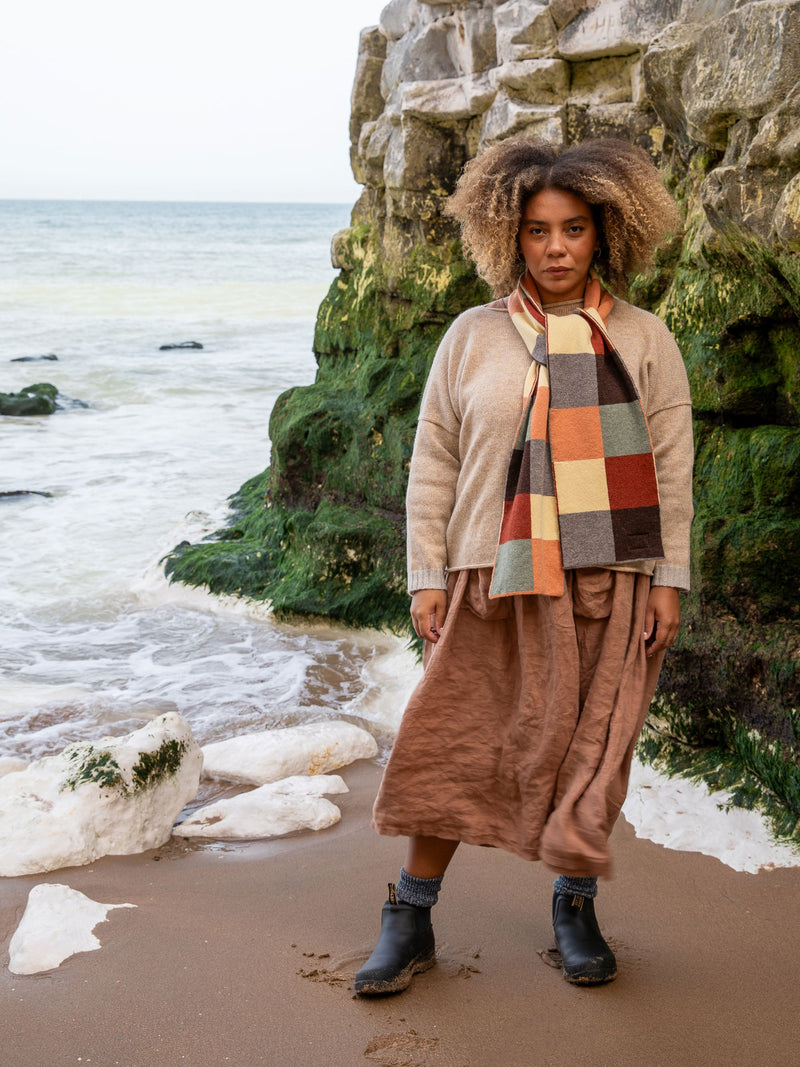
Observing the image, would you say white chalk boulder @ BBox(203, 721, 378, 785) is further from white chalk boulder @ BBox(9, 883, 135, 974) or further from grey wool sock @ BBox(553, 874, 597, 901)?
grey wool sock @ BBox(553, 874, 597, 901)

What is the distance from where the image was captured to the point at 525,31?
4.98 m

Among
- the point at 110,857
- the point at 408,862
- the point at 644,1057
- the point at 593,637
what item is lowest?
the point at 110,857

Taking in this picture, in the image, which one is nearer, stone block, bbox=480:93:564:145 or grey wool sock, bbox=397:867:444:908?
grey wool sock, bbox=397:867:444:908

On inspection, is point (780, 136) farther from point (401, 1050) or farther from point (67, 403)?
point (67, 403)

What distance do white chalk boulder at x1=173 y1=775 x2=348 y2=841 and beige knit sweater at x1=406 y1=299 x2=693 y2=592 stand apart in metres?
1.45

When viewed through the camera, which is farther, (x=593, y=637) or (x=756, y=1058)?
(x=593, y=637)

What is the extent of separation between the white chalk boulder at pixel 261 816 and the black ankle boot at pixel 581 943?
121cm

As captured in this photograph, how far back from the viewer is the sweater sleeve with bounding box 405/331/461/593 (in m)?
2.59

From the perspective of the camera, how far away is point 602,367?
2439 mm

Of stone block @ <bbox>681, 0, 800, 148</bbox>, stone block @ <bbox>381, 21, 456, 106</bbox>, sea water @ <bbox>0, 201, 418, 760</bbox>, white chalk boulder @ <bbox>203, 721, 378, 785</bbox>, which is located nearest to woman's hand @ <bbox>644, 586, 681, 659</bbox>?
stone block @ <bbox>681, 0, 800, 148</bbox>

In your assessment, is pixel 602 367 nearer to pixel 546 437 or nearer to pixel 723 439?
pixel 546 437

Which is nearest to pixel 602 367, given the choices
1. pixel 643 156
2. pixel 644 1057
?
pixel 643 156

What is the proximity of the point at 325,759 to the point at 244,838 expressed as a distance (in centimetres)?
66

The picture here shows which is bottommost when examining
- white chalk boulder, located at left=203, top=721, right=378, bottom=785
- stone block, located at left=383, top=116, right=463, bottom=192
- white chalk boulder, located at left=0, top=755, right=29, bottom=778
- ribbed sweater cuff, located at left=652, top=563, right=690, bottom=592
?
white chalk boulder, located at left=0, top=755, right=29, bottom=778
